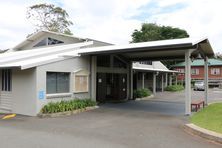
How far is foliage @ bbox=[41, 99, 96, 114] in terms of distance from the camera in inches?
471

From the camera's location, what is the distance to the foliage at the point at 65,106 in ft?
39.3

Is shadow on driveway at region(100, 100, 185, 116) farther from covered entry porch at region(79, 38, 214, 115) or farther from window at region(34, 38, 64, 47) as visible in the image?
window at region(34, 38, 64, 47)

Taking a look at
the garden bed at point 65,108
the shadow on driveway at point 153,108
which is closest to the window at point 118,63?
the shadow on driveway at point 153,108

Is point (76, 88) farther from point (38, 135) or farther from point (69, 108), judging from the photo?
point (38, 135)

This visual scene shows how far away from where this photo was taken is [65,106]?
12.5 metres

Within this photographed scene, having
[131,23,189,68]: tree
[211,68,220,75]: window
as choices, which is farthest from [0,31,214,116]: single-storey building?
[211,68,220,75]: window

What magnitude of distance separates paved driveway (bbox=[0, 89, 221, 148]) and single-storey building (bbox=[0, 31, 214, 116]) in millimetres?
1814

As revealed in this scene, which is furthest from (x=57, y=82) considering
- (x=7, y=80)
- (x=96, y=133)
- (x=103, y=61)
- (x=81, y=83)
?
(x=96, y=133)

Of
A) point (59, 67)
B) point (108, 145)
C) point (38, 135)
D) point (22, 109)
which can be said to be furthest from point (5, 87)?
point (108, 145)

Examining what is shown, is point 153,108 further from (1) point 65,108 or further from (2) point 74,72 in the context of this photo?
(1) point 65,108

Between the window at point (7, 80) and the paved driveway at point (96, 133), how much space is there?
3.29 metres

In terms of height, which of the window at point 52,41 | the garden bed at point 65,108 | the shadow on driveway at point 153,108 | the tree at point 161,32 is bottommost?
the shadow on driveway at point 153,108

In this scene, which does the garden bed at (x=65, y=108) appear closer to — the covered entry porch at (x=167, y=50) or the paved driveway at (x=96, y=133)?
the paved driveway at (x=96, y=133)

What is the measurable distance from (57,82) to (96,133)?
5.62 meters
